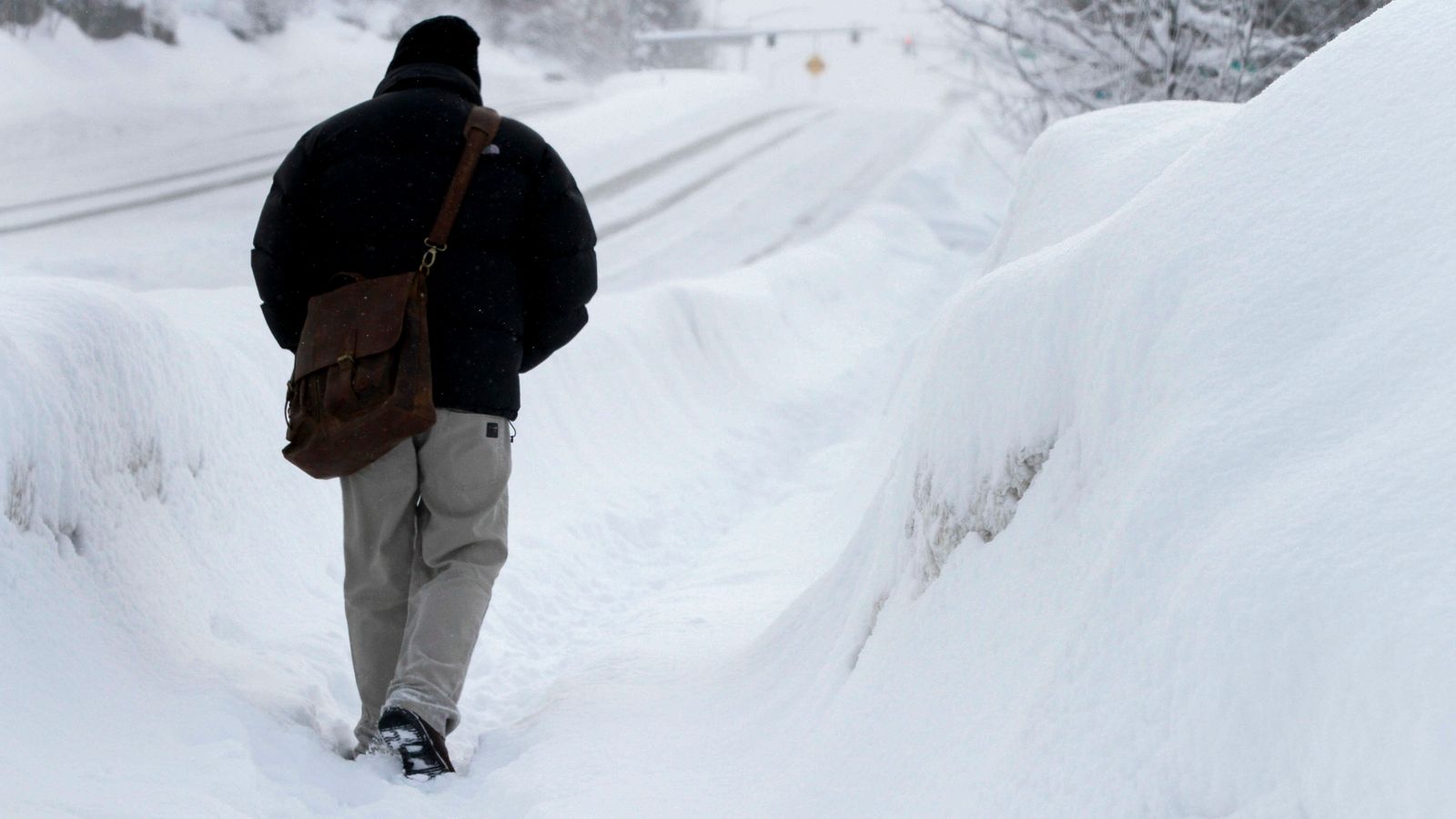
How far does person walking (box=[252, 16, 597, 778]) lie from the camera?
3229 mm

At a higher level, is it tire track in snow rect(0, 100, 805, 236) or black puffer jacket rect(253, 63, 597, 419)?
black puffer jacket rect(253, 63, 597, 419)

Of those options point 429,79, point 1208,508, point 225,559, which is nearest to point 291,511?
point 225,559

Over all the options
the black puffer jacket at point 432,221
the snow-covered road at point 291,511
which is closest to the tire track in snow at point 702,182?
the snow-covered road at point 291,511

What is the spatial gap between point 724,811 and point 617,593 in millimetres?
2760

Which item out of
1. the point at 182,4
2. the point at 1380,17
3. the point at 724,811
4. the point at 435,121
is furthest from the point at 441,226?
the point at 182,4

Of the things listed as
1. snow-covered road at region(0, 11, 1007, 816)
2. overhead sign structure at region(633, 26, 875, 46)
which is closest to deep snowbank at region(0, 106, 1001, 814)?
snow-covered road at region(0, 11, 1007, 816)

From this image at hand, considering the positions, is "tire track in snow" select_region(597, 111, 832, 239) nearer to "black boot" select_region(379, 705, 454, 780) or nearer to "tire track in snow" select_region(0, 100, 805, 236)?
"tire track in snow" select_region(0, 100, 805, 236)

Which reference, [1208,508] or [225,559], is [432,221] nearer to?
[225,559]

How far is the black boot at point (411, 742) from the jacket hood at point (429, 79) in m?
1.58

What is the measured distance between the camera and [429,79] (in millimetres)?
3373

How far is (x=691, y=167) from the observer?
2364 cm

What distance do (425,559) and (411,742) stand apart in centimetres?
47

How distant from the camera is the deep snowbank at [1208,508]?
1.40 m

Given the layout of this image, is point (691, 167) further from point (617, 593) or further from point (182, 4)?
point (617, 593)
